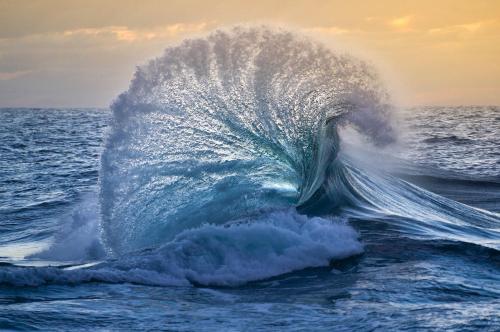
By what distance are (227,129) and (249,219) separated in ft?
14.7

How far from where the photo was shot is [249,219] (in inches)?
379

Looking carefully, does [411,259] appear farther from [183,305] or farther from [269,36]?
[269,36]

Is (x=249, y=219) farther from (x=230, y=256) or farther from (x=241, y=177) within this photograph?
(x=241, y=177)

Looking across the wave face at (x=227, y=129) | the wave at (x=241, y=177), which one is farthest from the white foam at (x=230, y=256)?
the wave face at (x=227, y=129)

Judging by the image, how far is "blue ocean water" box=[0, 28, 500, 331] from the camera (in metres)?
6.85

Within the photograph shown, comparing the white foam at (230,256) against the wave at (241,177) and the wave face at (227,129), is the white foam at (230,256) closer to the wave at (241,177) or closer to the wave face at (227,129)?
the wave at (241,177)

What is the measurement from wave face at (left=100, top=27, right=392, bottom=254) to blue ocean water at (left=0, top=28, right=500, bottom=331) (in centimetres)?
3

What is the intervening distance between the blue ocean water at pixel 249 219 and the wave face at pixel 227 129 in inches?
1.3

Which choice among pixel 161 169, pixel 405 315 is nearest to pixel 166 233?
pixel 161 169

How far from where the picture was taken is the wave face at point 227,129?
11750 mm

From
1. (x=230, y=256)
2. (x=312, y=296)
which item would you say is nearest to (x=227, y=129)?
(x=230, y=256)

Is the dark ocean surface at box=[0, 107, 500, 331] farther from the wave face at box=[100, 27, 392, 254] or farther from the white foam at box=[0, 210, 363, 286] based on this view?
the wave face at box=[100, 27, 392, 254]

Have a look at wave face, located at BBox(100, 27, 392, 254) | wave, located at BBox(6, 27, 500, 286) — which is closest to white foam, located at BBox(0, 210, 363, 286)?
wave, located at BBox(6, 27, 500, 286)

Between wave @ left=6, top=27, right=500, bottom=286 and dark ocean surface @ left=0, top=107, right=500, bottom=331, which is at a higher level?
wave @ left=6, top=27, right=500, bottom=286
